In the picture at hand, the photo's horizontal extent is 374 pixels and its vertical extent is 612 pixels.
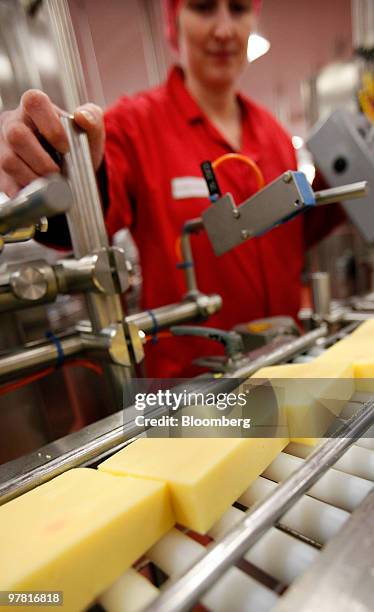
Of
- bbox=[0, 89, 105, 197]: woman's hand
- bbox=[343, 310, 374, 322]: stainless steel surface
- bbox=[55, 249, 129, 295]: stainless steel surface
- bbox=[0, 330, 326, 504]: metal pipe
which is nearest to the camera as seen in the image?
bbox=[0, 330, 326, 504]: metal pipe

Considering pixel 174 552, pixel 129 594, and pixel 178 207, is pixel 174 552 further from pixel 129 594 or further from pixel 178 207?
pixel 178 207

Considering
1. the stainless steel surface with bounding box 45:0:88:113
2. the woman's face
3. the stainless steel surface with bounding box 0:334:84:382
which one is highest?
the woman's face

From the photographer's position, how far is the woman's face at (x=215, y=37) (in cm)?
140

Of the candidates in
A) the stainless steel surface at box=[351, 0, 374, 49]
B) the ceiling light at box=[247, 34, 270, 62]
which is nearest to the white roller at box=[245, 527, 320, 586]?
the stainless steel surface at box=[351, 0, 374, 49]

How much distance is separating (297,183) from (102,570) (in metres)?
0.72

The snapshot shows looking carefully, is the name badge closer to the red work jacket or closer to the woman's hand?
the red work jacket

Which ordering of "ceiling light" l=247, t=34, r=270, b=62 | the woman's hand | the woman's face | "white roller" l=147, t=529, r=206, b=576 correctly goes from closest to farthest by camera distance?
1. "white roller" l=147, t=529, r=206, b=576
2. the woman's hand
3. the woman's face
4. "ceiling light" l=247, t=34, r=270, b=62

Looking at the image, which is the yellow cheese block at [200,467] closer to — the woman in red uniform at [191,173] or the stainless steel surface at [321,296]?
the stainless steel surface at [321,296]

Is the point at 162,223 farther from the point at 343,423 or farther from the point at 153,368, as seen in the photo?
the point at 343,423

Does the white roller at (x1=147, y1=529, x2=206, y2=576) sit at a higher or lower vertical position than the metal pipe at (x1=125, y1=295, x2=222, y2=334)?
lower

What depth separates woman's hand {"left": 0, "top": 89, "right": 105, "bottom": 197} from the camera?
2.09ft

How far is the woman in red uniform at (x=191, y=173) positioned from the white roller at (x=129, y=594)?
962 mm

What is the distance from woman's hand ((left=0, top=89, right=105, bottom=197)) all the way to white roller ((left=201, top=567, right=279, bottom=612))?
26.2 inches

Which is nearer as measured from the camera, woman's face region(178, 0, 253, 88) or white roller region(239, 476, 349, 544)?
white roller region(239, 476, 349, 544)
